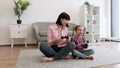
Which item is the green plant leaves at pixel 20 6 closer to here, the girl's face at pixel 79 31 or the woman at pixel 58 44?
the woman at pixel 58 44

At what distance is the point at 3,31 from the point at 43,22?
1.23m

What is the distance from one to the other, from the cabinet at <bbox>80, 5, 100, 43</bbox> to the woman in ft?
9.88

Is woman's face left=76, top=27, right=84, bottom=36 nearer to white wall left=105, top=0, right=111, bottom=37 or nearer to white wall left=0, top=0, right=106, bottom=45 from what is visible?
white wall left=0, top=0, right=106, bottom=45

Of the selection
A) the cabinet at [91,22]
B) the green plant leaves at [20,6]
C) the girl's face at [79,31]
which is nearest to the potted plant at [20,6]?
the green plant leaves at [20,6]

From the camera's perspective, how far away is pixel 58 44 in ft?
10.2

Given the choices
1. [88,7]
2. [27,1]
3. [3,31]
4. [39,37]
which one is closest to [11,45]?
[3,31]

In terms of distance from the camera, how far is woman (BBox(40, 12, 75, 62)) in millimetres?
2939

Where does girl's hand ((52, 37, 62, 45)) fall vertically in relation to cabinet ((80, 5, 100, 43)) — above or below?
below

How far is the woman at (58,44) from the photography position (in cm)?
294

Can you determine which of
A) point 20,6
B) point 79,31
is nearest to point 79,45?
point 79,31

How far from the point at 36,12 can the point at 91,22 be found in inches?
72.2

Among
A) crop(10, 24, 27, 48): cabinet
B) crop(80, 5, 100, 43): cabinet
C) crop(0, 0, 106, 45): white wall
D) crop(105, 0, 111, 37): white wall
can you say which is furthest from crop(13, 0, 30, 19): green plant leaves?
crop(105, 0, 111, 37): white wall

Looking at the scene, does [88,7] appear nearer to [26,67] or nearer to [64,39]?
[64,39]

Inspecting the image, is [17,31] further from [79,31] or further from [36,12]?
[79,31]
